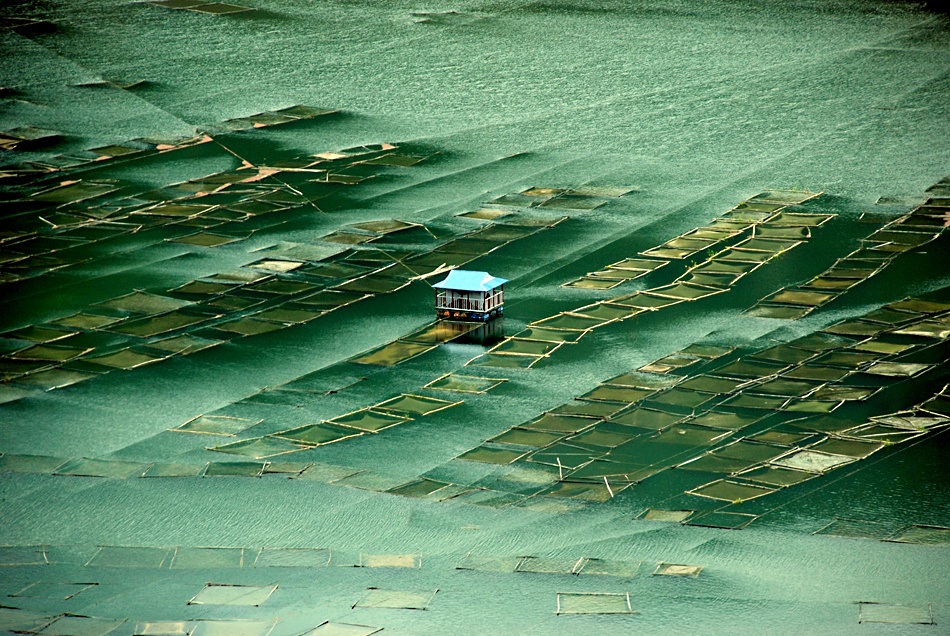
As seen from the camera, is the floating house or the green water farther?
the floating house

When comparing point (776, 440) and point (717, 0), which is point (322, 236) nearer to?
point (776, 440)

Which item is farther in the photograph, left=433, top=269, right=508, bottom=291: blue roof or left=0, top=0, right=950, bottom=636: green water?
left=433, top=269, right=508, bottom=291: blue roof

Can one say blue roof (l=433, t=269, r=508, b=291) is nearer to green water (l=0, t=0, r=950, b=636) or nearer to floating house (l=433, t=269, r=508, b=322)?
floating house (l=433, t=269, r=508, b=322)

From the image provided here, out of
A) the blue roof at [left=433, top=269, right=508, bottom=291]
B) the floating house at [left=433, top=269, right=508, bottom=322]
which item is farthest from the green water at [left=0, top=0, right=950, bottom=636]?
the blue roof at [left=433, top=269, right=508, bottom=291]

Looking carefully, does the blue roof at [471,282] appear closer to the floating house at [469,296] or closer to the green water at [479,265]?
the floating house at [469,296]

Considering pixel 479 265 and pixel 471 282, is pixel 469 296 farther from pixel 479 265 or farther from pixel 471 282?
pixel 479 265

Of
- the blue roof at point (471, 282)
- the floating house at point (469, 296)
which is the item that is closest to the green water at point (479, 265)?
the floating house at point (469, 296)

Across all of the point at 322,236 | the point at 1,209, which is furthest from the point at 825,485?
the point at 1,209

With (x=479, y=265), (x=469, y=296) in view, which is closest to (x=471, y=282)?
(x=469, y=296)
